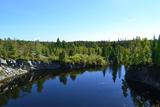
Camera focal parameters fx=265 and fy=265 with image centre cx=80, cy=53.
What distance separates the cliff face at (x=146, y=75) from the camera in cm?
8656

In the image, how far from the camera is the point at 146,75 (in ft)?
310

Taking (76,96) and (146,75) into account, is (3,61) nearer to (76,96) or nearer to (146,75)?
(76,96)

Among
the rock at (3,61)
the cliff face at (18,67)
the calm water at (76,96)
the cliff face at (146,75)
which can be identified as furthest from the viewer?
the rock at (3,61)

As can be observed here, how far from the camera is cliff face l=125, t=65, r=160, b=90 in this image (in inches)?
3408

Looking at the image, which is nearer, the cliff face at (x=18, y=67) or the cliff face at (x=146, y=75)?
the cliff face at (x=146, y=75)

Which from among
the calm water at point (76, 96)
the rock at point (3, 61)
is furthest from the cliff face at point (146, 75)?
the rock at point (3, 61)

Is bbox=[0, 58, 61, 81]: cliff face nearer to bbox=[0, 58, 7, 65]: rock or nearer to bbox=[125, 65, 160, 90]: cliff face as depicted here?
bbox=[0, 58, 7, 65]: rock

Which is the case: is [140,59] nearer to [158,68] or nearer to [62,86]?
[158,68]

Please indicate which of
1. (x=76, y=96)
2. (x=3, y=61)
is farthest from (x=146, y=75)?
(x=3, y=61)

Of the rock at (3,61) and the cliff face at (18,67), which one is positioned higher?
the rock at (3,61)

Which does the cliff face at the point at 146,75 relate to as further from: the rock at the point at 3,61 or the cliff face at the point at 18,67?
the rock at the point at 3,61

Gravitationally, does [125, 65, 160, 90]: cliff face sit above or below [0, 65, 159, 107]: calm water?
above

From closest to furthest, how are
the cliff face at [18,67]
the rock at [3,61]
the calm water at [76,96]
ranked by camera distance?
the calm water at [76,96]
the cliff face at [18,67]
the rock at [3,61]

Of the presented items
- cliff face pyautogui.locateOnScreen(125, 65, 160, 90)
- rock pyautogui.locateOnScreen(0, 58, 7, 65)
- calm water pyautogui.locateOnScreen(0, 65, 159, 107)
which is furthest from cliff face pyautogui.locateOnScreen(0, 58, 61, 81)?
cliff face pyautogui.locateOnScreen(125, 65, 160, 90)
